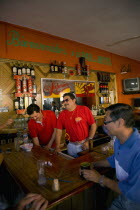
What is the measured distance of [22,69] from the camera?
4238 millimetres

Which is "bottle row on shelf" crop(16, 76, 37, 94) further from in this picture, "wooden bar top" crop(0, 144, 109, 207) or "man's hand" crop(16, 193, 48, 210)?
"man's hand" crop(16, 193, 48, 210)

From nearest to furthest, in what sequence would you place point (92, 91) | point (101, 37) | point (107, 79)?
point (101, 37), point (92, 91), point (107, 79)

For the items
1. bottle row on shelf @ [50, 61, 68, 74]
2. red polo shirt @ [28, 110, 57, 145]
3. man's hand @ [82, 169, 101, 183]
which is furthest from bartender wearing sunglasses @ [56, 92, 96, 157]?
bottle row on shelf @ [50, 61, 68, 74]

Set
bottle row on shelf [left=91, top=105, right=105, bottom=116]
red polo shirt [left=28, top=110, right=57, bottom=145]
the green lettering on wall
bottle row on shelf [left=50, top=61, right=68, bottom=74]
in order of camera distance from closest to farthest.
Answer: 1. red polo shirt [left=28, top=110, right=57, bottom=145]
2. the green lettering on wall
3. bottle row on shelf [left=50, top=61, right=68, bottom=74]
4. bottle row on shelf [left=91, top=105, right=105, bottom=116]

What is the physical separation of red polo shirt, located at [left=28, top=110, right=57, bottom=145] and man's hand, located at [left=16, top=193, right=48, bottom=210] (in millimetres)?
1863

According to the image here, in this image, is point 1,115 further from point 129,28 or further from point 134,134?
point 129,28

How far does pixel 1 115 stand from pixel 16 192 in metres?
2.96

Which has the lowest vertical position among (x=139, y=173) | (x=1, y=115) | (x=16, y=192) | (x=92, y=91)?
(x=16, y=192)

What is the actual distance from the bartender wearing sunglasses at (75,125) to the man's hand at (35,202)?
169 centimetres

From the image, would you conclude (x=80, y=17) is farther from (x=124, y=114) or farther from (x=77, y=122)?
(x=124, y=114)

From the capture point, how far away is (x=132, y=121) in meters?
1.42

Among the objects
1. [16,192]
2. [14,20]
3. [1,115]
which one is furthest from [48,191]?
[14,20]

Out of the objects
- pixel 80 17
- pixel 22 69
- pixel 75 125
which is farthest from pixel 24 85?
pixel 80 17

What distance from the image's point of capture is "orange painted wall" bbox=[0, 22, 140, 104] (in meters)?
4.12
